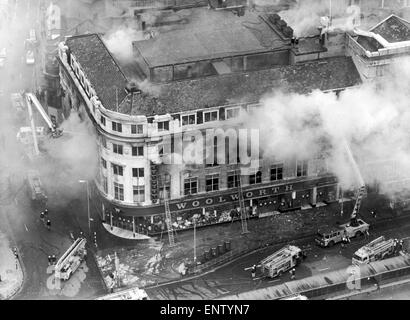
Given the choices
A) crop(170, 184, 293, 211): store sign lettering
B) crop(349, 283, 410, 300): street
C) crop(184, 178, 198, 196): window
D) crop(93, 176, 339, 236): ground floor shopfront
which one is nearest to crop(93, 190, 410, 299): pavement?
crop(93, 176, 339, 236): ground floor shopfront

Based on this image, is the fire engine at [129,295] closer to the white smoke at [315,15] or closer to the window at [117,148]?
the window at [117,148]

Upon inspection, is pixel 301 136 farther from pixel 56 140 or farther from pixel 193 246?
pixel 56 140

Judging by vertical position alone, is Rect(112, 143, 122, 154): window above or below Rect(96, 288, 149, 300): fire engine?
above

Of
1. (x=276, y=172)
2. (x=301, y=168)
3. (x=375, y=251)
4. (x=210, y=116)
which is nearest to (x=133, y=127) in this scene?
(x=210, y=116)

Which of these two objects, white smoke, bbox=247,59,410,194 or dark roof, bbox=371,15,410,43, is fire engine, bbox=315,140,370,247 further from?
dark roof, bbox=371,15,410,43

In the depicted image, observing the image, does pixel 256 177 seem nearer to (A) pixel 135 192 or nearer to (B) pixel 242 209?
(B) pixel 242 209

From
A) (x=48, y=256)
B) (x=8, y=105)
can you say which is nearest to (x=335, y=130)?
(x=48, y=256)
